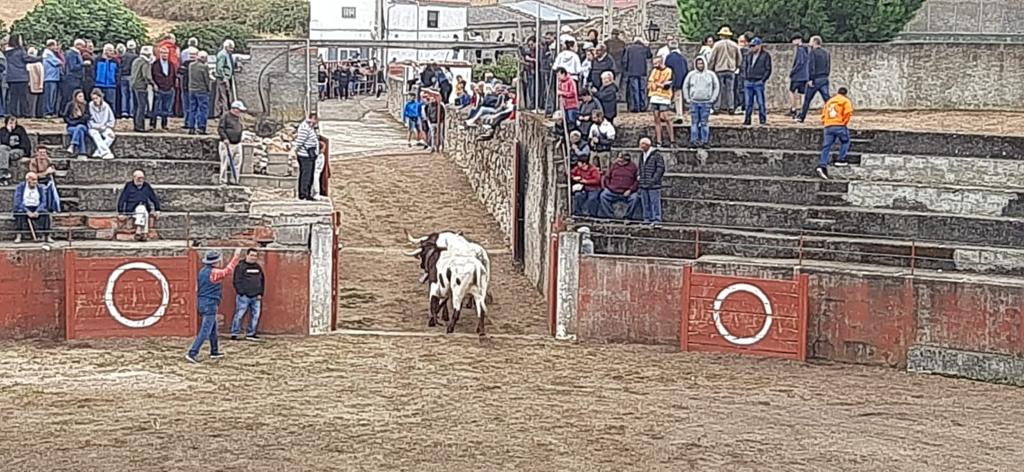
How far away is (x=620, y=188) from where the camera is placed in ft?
70.9

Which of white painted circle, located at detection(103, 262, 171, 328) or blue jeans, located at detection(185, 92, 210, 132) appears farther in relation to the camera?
blue jeans, located at detection(185, 92, 210, 132)

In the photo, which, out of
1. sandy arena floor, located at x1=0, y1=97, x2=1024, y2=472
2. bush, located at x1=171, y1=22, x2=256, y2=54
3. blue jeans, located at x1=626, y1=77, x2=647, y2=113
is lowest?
sandy arena floor, located at x1=0, y1=97, x2=1024, y2=472

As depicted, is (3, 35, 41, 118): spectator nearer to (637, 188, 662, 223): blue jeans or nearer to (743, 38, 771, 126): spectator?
(637, 188, 662, 223): blue jeans

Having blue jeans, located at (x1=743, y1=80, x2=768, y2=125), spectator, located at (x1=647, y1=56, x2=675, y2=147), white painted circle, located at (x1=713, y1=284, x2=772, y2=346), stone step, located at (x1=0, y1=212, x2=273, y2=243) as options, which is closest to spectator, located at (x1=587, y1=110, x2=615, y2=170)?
spectator, located at (x1=647, y1=56, x2=675, y2=147)

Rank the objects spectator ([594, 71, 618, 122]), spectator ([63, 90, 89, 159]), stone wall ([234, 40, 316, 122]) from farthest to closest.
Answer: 1. stone wall ([234, 40, 316, 122])
2. spectator ([63, 90, 89, 159])
3. spectator ([594, 71, 618, 122])

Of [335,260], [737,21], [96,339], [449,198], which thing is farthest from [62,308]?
[737,21]

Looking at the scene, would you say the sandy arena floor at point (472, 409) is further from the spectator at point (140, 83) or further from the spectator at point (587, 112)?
the spectator at point (140, 83)

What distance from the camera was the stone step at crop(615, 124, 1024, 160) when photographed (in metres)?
23.0

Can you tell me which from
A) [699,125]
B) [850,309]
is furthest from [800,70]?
[850,309]

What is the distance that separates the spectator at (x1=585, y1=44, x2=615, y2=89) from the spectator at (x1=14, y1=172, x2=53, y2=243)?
885 cm

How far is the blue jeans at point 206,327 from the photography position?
1806 cm

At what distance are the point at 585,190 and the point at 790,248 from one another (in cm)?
360

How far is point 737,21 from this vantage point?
96.5ft

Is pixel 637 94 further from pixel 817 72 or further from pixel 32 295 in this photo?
pixel 32 295
